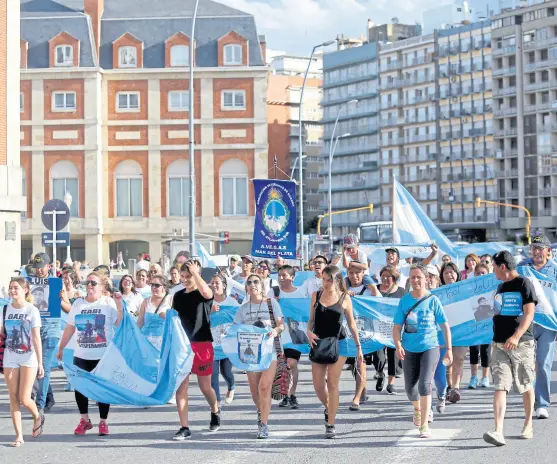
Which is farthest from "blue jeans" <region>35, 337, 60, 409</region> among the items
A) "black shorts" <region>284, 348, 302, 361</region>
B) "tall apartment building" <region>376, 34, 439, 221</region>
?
"tall apartment building" <region>376, 34, 439, 221</region>

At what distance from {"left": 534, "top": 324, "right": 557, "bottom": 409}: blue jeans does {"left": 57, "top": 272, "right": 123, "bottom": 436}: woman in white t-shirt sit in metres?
4.54

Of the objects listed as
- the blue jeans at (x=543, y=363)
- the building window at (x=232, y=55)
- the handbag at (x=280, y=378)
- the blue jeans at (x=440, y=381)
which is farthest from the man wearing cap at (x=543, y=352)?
the building window at (x=232, y=55)

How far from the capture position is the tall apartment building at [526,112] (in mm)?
122875

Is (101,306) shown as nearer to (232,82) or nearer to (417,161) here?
(232,82)

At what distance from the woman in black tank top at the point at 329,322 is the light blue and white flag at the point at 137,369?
1.27 meters

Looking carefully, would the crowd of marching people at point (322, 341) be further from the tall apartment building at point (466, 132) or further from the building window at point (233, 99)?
the tall apartment building at point (466, 132)

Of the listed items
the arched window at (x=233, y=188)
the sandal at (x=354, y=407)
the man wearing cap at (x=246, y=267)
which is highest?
the arched window at (x=233, y=188)

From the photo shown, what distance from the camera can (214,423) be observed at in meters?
13.2

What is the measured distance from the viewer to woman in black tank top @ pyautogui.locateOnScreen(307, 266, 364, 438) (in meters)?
12.6

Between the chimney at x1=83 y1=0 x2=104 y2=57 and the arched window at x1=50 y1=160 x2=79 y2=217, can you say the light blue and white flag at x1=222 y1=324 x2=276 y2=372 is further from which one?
the chimney at x1=83 y1=0 x2=104 y2=57

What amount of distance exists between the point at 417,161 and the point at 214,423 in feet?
424

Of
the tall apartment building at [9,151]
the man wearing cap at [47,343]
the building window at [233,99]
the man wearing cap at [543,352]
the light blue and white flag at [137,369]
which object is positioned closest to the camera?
the light blue and white flag at [137,369]

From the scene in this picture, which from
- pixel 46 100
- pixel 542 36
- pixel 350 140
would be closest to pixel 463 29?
pixel 542 36

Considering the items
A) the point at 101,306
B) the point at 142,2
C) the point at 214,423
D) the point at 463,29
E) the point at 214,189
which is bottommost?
the point at 214,423
